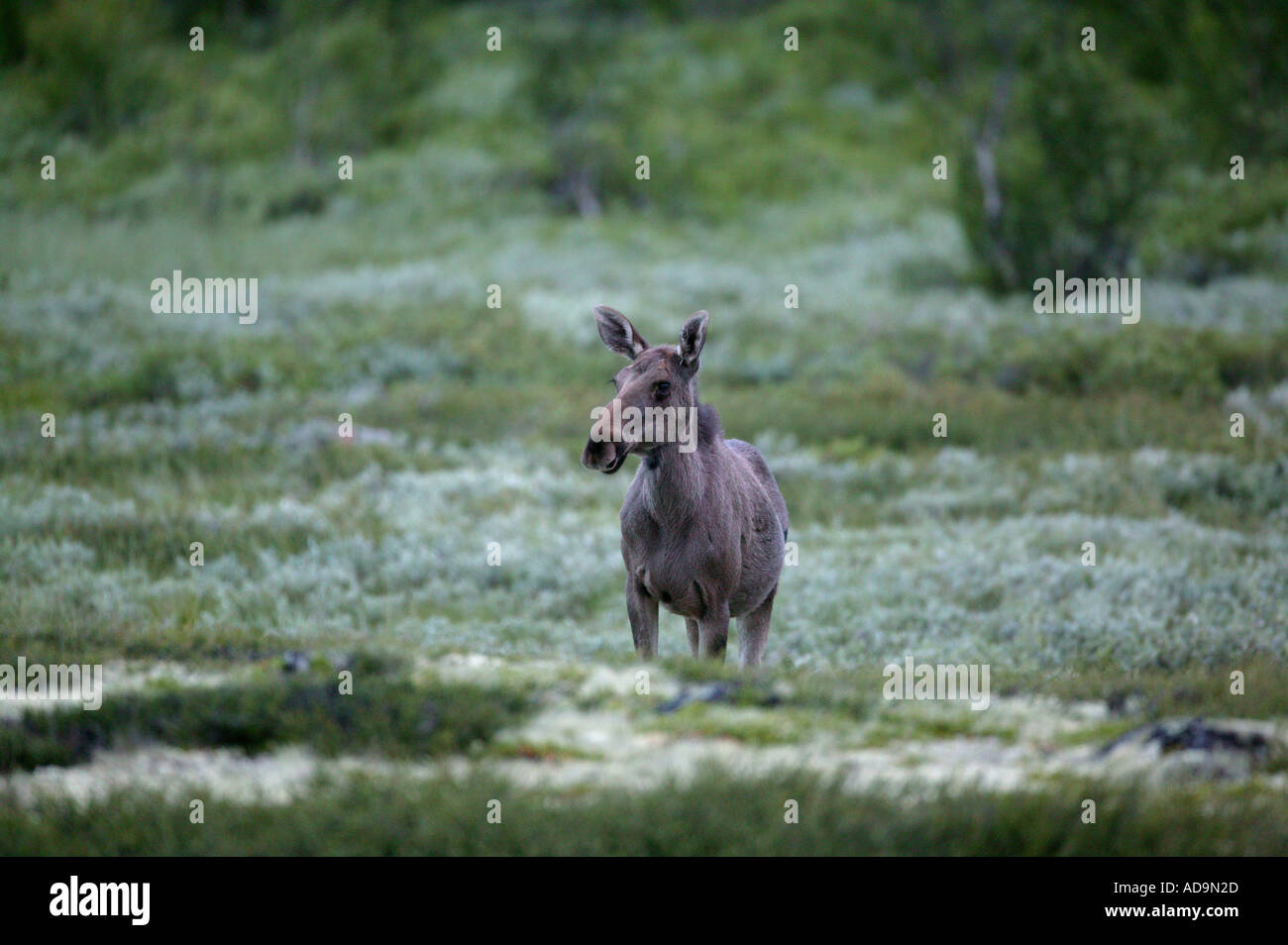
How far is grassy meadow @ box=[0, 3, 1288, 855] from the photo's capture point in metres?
7.60

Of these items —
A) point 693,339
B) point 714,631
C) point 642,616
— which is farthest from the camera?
point 714,631

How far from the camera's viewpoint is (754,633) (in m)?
11.5

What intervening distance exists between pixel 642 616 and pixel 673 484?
977 millimetres

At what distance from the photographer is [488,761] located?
7.98 m

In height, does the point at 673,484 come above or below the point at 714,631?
above

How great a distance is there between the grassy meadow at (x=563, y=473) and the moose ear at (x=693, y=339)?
87.0 inches

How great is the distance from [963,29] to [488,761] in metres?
47.0

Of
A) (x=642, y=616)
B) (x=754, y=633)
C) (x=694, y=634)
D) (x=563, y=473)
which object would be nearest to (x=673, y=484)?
(x=642, y=616)

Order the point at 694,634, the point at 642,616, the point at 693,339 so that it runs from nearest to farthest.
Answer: the point at 693,339
the point at 642,616
the point at 694,634

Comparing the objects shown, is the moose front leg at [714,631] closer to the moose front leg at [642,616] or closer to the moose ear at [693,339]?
the moose front leg at [642,616]

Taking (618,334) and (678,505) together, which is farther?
(618,334)

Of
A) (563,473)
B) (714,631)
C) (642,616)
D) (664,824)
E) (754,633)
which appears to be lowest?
(664,824)

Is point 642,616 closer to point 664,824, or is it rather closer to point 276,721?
point 276,721
